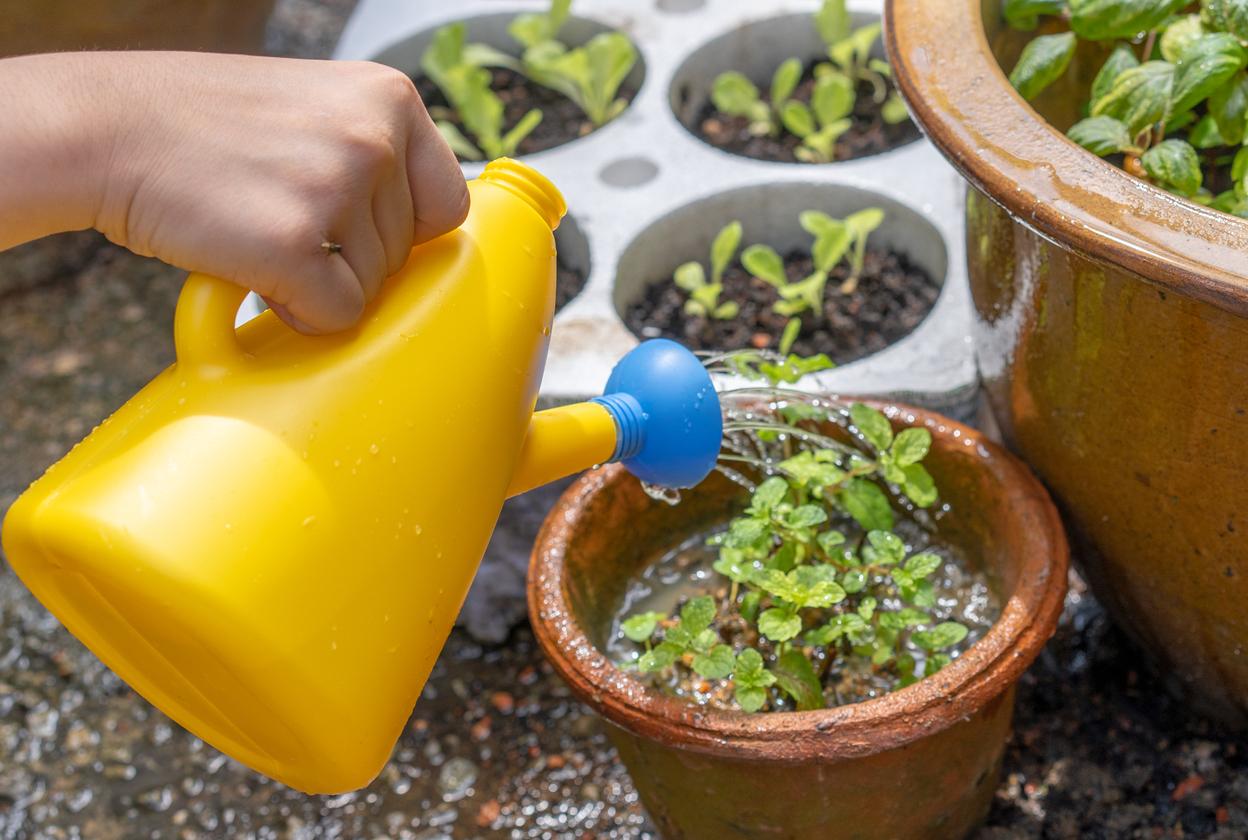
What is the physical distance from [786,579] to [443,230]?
464mm

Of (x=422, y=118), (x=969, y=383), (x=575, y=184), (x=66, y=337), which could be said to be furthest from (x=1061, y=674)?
(x=66, y=337)

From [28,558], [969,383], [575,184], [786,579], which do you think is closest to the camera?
[28,558]

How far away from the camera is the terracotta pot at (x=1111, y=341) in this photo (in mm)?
943

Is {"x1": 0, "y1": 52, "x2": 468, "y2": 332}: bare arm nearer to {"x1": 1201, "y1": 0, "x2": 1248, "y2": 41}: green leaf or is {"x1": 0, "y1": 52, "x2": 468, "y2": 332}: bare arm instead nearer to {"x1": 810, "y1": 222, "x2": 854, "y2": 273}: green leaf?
{"x1": 1201, "y1": 0, "x2": 1248, "y2": 41}: green leaf

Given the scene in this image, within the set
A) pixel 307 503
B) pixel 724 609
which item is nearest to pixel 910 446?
pixel 724 609

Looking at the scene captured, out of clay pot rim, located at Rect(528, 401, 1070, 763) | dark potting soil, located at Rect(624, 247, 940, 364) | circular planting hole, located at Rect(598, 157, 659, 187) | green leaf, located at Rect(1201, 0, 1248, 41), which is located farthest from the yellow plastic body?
circular planting hole, located at Rect(598, 157, 659, 187)

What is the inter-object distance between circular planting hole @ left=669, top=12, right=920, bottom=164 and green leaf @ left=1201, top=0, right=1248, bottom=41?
0.87 meters

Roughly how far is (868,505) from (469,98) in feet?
3.37

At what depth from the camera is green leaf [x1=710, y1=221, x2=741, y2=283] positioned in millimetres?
1690

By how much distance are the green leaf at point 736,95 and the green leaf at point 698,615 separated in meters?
1.05

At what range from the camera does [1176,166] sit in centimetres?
107

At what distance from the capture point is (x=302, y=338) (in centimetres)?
83

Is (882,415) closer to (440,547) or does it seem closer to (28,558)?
(440,547)

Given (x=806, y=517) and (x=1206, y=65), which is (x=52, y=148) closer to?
(x=806, y=517)
